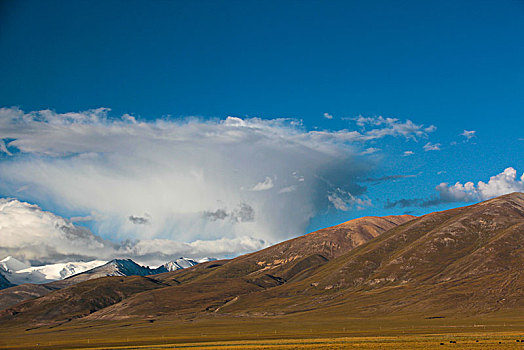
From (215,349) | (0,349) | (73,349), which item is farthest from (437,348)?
(0,349)

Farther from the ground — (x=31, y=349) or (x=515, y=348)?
(x=31, y=349)

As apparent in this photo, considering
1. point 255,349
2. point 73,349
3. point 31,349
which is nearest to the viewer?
point 255,349

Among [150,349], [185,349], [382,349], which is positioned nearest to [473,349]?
[382,349]

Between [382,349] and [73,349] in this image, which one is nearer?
[382,349]

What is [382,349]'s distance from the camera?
8694 cm

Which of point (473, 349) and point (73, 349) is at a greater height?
point (73, 349)

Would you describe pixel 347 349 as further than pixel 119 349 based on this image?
No

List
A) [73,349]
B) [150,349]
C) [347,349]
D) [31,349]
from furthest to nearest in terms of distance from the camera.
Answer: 1. [31,349]
2. [73,349]
3. [150,349]
4. [347,349]

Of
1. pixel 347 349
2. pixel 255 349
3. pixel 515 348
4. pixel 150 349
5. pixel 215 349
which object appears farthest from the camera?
pixel 150 349

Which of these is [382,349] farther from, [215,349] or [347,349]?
[215,349]

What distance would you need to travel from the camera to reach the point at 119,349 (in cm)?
12419

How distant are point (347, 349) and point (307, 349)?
7.86m

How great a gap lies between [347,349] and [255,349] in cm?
1971

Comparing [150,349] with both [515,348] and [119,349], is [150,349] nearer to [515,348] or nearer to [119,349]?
[119,349]
